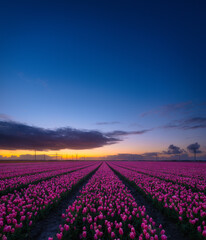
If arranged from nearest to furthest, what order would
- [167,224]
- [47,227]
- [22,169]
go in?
[47,227] → [167,224] → [22,169]

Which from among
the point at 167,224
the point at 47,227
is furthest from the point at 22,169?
the point at 167,224

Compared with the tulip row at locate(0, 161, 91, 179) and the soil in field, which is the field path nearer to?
the soil in field

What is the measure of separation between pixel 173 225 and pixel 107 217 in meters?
2.71

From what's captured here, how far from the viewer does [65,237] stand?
13.0ft

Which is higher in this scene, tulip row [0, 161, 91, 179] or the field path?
the field path

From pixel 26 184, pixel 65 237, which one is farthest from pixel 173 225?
pixel 26 184

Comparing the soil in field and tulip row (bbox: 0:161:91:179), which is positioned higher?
the soil in field

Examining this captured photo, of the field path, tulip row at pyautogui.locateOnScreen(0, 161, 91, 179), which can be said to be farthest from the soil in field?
tulip row at pyautogui.locateOnScreen(0, 161, 91, 179)

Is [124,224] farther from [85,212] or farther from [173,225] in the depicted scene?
[173,225]

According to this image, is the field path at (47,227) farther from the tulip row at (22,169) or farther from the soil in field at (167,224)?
the tulip row at (22,169)

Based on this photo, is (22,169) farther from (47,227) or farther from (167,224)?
(167,224)

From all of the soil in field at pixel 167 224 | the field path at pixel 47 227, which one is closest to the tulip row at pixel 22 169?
the field path at pixel 47 227

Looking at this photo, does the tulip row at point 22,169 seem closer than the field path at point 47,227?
No

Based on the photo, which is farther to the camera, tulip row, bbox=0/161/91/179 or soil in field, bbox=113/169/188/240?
tulip row, bbox=0/161/91/179
